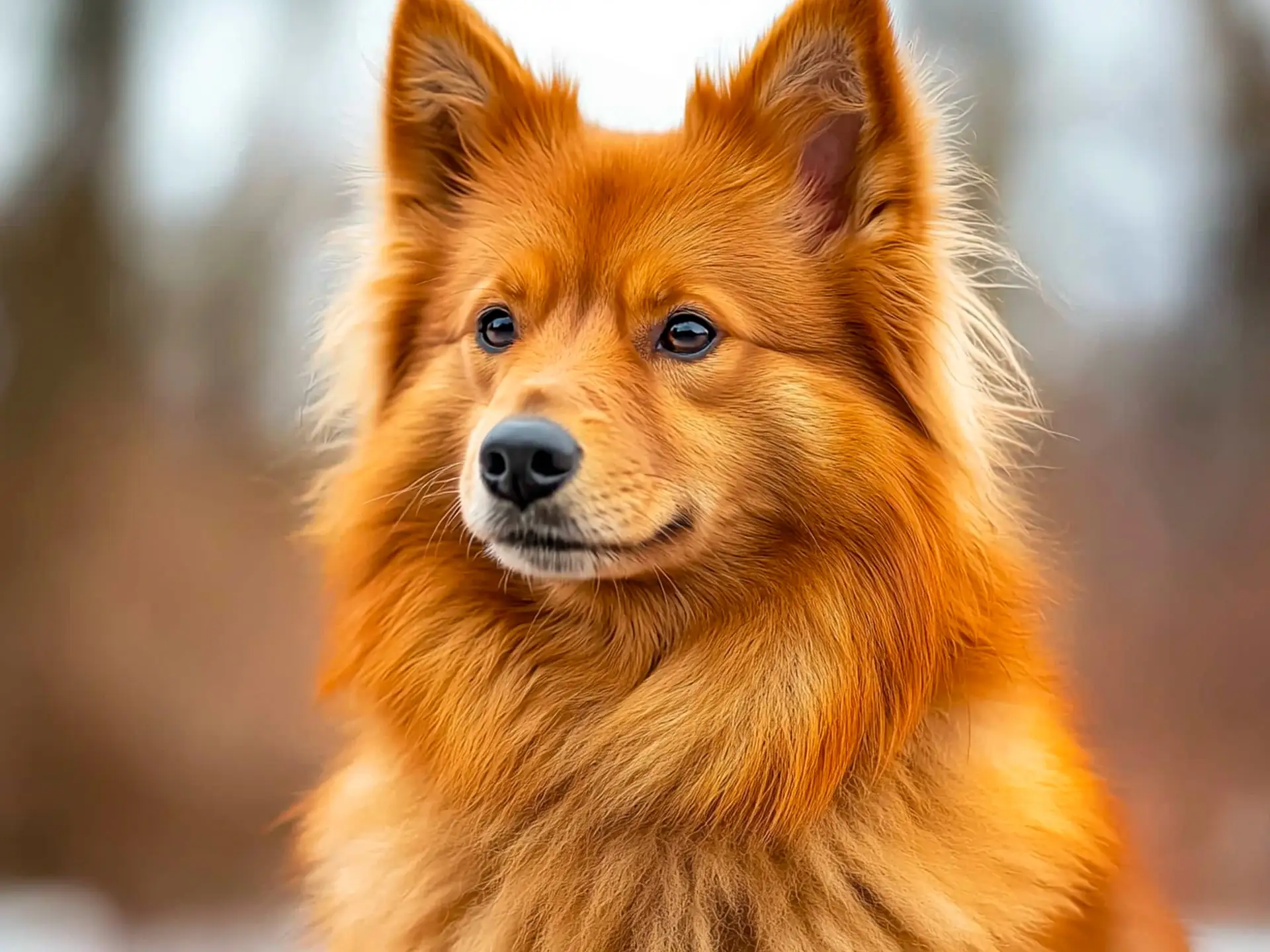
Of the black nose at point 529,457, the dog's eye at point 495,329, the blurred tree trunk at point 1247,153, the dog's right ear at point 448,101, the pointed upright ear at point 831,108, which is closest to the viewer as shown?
the black nose at point 529,457

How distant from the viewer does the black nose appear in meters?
1.39

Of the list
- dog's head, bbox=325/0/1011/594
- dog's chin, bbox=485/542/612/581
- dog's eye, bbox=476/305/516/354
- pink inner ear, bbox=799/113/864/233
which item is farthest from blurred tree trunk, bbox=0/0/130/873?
pink inner ear, bbox=799/113/864/233

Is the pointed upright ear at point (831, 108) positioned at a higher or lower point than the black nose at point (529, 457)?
higher

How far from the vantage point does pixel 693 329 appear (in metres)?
1.56

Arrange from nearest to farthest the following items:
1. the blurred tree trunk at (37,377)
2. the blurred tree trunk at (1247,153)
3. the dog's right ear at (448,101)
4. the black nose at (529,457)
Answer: the black nose at (529,457), the dog's right ear at (448,101), the blurred tree trunk at (1247,153), the blurred tree trunk at (37,377)

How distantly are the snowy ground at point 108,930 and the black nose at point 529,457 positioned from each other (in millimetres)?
1839

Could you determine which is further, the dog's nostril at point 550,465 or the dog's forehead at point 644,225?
the dog's forehead at point 644,225

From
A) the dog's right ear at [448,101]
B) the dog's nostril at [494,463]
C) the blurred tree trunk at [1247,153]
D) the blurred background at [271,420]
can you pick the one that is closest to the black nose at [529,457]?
the dog's nostril at [494,463]

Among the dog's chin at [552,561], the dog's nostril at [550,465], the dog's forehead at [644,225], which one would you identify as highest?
the dog's forehead at [644,225]

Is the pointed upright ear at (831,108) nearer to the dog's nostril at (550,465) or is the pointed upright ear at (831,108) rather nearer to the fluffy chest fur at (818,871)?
the dog's nostril at (550,465)

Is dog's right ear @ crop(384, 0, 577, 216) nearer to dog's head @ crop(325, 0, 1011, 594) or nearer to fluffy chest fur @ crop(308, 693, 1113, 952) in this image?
dog's head @ crop(325, 0, 1011, 594)

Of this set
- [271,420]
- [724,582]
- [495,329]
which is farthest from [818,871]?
[271,420]

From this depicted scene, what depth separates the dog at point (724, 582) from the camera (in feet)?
4.83

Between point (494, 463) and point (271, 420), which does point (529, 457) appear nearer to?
point (494, 463)
